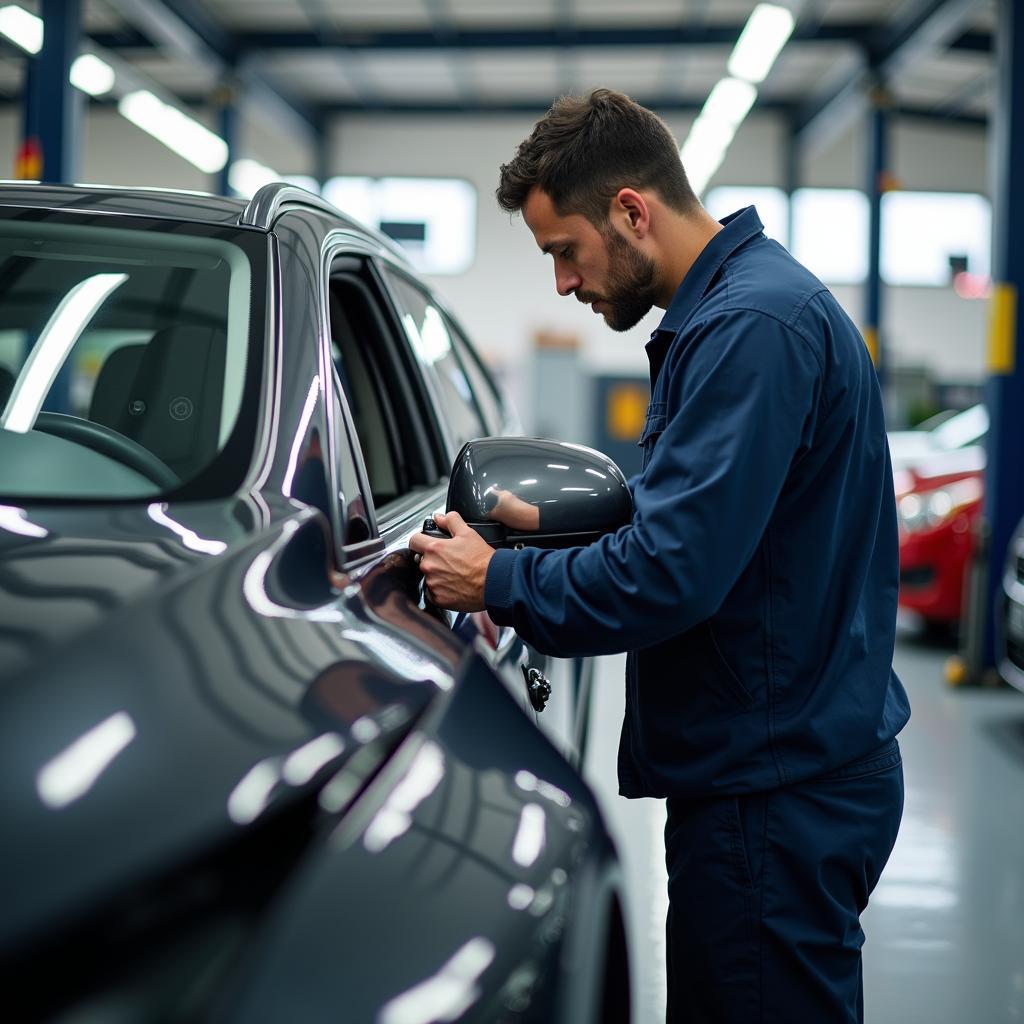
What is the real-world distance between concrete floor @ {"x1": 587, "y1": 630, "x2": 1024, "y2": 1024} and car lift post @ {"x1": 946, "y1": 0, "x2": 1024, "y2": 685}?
31.3 inches

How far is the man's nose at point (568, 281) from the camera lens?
140 cm

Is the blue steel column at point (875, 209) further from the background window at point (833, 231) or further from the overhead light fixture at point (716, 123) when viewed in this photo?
the background window at point (833, 231)

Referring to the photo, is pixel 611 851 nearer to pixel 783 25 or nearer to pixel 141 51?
pixel 783 25

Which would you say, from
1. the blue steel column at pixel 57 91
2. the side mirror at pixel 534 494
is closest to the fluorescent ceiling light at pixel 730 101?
the blue steel column at pixel 57 91

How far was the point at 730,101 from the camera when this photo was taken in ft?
35.8

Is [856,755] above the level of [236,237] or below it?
below

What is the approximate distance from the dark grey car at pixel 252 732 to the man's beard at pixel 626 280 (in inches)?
14.3

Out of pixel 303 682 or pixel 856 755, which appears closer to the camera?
pixel 303 682

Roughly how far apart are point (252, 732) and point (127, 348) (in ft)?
3.50

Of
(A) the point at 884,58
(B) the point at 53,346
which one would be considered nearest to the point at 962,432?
(A) the point at 884,58

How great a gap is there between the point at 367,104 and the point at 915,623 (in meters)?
10.1

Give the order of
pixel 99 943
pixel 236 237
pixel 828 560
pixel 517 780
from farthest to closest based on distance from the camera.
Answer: pixel 236 237, pixel 828 560, pixel 517 780, pixel 99 943

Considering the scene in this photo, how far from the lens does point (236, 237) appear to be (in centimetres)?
136

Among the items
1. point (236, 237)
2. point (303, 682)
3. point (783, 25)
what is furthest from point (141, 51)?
point (303, 682)
